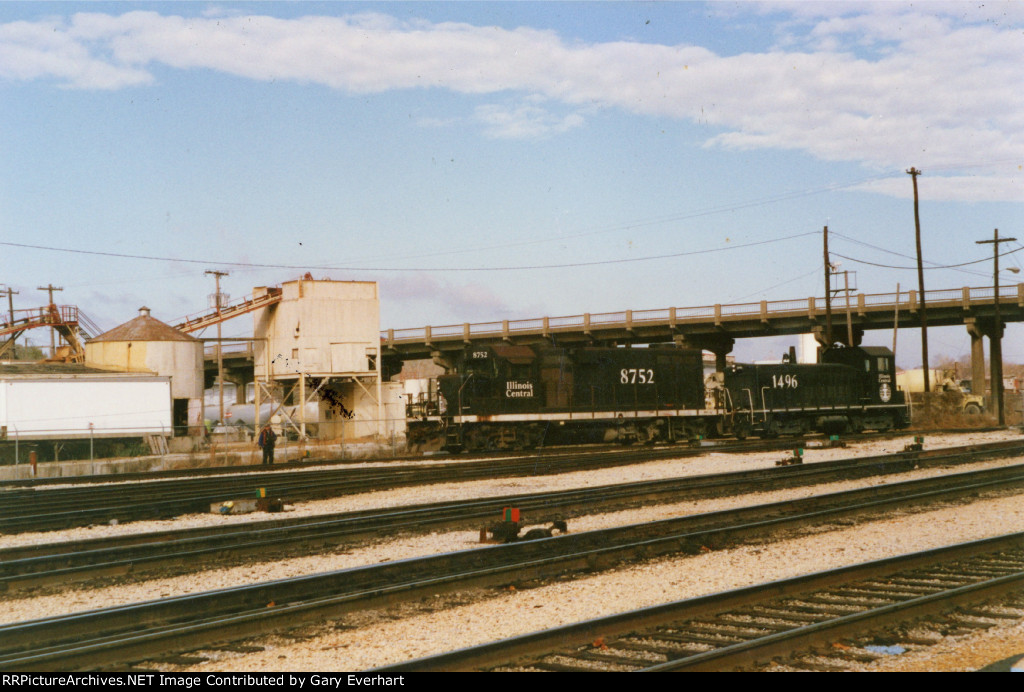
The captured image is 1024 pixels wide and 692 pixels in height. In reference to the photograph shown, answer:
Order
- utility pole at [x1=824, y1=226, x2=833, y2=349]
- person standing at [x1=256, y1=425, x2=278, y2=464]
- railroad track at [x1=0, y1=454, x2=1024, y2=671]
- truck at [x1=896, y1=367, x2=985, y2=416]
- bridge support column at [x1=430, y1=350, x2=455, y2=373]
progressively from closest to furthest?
railroad track at [x1=0, y1=454, x2=1024, y2=671], person standing at [x1=256, y1=425, x2=278, y2=464], utility pole at [x1=824, y1=226, x2=833, y2=349], truck at [x1=896, y1=367, x2=985, y2=416], bridge support column at [x1=430, y1=350, x2=455, y2=373]

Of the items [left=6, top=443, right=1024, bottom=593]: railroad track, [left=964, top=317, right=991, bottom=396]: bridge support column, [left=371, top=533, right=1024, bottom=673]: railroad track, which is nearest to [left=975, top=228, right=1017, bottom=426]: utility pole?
[left=964, top=317, right=991, bottom=396]: bridge support column

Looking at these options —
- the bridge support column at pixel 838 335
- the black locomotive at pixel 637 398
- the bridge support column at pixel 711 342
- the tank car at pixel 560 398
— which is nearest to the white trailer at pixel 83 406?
the black locomotive at pixel 637 398

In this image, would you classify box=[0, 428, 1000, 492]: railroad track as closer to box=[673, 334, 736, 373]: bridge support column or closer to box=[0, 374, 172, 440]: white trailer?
box=[0, 374, 172, 440]: white trailer

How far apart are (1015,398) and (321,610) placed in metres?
59.9

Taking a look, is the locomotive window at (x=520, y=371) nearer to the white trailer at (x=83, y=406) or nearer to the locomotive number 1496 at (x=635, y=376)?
the locomotive number 1496 at (x=635, y=376)

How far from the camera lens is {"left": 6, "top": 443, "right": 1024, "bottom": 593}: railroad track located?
1022cm

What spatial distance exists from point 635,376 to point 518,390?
498cm

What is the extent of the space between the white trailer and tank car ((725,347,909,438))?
24.8 m

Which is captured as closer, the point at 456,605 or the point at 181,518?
the point at 456,605

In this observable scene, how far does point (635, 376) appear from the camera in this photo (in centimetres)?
3106

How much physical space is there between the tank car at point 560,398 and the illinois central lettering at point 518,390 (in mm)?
33

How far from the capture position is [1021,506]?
14977mm
